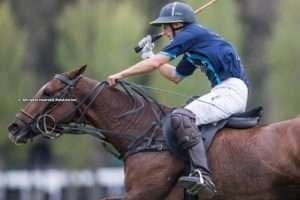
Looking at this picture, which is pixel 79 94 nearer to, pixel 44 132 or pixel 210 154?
pixel 44 132

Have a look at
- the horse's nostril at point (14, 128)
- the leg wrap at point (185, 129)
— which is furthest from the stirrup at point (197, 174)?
the horse's nostril at point (14, 128)

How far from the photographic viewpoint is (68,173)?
4188 centimetres

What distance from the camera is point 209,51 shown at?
1423 cm

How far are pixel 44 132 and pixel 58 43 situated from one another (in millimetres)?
29013

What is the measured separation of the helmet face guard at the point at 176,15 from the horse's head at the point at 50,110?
3.38ft

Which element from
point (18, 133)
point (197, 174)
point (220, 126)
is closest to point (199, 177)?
point (197, 174)

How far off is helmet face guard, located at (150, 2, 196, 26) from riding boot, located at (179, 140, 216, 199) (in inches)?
55.4

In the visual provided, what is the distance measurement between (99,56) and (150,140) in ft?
82.2

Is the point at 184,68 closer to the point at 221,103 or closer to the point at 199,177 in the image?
the point at 221,103

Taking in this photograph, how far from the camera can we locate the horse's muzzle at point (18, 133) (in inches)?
572

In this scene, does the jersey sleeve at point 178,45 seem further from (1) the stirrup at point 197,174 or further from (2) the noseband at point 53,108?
(1) the stirrup at point 197,174

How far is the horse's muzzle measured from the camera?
47.6 feet

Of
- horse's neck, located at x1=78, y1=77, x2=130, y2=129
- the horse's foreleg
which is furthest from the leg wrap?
horse's neck, located at x1=78, y1=77, x2=130, y2=129

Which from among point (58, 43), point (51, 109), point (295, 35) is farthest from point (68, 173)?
point (51, 109)
